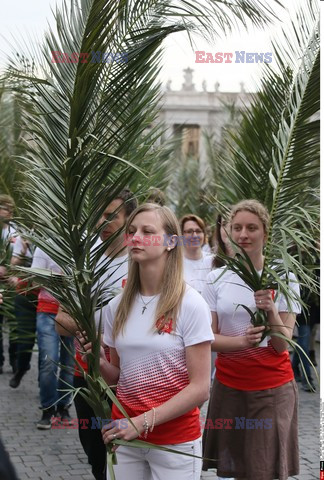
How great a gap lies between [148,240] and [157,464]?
3.35ft

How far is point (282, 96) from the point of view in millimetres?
5590

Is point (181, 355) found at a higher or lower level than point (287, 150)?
lower

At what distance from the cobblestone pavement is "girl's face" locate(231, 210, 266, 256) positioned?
2.14 m

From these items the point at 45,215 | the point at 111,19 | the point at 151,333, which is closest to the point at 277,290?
the point at 151,333

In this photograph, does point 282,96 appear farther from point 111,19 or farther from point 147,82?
point 111,19

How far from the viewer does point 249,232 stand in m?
4.72

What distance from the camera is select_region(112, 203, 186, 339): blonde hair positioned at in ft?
12.1

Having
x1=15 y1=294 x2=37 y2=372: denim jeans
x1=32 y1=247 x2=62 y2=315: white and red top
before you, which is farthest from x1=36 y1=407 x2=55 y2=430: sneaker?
x1=32 y1=247 x2=62 y2=315: white and red top

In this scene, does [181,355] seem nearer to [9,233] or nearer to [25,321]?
[9,233]

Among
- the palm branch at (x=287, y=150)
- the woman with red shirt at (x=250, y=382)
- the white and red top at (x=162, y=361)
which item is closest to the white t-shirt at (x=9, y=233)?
the white and red top at (x=162, y=361)

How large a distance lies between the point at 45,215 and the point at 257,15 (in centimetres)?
148

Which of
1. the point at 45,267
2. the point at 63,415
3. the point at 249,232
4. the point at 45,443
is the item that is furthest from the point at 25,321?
the point at 249,232

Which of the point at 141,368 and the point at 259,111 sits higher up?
the point at 259,111

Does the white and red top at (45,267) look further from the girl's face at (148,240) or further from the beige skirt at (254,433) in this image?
the girl's face at (148,240)
